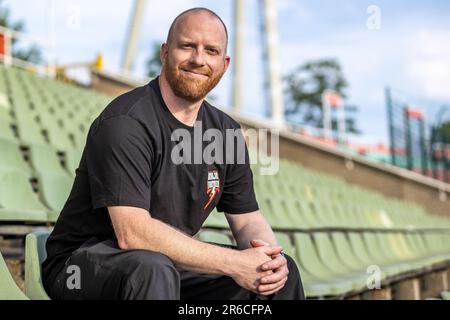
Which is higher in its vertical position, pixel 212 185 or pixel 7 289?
pixel 212 185

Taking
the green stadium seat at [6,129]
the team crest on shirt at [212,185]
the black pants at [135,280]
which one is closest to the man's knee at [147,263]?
the black pants at [135,280]

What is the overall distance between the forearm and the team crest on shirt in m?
0.15

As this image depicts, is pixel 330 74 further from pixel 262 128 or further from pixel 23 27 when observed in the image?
pixel 262 128

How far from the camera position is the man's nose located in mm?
1058

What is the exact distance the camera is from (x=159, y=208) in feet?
3.48

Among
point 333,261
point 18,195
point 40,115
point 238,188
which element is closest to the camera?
point 238,188

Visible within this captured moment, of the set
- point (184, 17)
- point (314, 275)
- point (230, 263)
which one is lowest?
point (314, 275)

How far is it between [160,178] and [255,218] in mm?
265

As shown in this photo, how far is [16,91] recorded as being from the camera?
408 centimetres

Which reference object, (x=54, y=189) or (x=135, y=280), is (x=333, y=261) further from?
(x=135, y=280)

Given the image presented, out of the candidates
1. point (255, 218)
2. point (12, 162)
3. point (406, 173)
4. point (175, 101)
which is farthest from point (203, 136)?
point (406, 173)

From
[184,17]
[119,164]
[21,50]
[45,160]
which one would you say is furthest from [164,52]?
[21,50]

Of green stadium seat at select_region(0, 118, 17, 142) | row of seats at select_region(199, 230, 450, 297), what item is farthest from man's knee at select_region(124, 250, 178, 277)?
green stadium seat at select_region(0, 118, 17, 142)

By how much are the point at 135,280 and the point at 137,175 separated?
17cm
